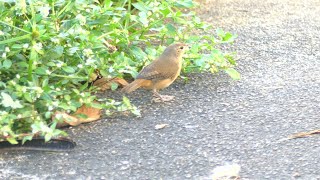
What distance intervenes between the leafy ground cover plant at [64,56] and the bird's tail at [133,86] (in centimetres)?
5

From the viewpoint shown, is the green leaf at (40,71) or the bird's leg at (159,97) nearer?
the green leaf at (40,71)

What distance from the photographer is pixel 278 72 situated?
484 centimetres

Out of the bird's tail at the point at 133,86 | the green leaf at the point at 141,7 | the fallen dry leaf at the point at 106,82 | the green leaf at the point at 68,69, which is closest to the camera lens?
the green leaf at the point at 68,69

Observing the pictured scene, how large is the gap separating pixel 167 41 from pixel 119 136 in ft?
4.44

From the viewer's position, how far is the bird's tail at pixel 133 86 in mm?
4281

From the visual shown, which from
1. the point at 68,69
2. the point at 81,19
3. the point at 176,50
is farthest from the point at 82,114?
the point at 176,50

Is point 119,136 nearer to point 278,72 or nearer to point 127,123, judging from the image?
point 127,123

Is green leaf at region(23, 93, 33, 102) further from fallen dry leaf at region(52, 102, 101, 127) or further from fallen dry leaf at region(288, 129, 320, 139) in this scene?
fallen dry leaf at region(288, 129, 320, 139)

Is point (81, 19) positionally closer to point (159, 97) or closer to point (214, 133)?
point (159, 97)

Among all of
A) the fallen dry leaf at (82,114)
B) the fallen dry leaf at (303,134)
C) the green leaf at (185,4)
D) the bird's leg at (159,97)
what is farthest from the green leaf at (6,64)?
the fallen dry leaf at (303,134)

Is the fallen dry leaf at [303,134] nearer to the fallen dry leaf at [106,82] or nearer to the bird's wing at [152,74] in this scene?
the bird's wing at [152,74]

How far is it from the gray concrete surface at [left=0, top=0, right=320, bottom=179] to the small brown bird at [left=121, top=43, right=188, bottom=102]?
11 centimetres

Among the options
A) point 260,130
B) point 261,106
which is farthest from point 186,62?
point 260,130

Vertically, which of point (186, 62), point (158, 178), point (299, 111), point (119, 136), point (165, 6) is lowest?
point (158, 178)
